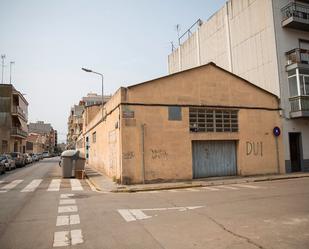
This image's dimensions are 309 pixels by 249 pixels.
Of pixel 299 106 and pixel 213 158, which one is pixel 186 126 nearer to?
pixel 213 158

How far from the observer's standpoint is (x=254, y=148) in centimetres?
1739

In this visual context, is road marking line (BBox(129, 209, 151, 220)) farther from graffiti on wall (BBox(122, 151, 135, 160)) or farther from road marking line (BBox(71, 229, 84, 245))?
graffiti on wall (BBox(122, 151, 135, 160))

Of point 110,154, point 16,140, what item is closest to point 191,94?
point 110,154

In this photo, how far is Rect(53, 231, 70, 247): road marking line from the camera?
546 cm

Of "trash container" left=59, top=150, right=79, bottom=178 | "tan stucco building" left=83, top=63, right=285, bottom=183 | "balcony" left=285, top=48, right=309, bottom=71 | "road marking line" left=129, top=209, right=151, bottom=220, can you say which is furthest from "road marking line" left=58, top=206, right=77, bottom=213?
"balcony" left=285, top=48, right=309, bottom=71

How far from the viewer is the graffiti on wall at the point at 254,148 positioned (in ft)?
56.6

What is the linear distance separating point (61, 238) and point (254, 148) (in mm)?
14102

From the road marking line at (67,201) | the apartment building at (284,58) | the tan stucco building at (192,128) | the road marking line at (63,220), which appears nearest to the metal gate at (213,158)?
the tan stucco building at (192,128)

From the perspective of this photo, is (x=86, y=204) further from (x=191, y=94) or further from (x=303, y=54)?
(x=303, y=54)

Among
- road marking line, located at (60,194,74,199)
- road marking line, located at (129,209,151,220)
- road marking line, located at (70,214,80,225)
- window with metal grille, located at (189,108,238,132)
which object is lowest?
road marking line, located at (129,209,151,220)

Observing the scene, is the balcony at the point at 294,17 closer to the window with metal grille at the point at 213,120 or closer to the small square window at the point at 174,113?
the window with metal grille at the point at 213,120

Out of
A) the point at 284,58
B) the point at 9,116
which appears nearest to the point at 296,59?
the point at 284,58

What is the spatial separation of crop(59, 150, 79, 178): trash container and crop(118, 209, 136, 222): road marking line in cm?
1166

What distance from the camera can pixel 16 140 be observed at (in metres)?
54.1
